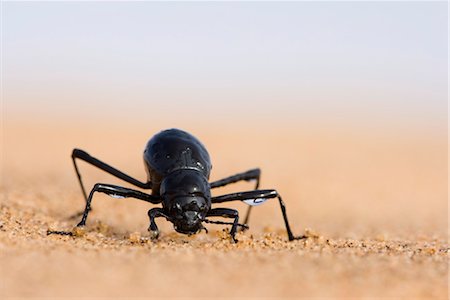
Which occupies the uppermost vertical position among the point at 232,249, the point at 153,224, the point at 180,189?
the point at 180,189

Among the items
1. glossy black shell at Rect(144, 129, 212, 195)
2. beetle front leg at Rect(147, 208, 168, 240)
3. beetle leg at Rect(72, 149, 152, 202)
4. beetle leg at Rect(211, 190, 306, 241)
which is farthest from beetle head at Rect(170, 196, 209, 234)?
beetle leg at Rect(72, 149, 152, 202)

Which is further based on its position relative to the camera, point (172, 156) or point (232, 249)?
point (172, 156)

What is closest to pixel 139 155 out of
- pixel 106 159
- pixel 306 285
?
pixel 106 159

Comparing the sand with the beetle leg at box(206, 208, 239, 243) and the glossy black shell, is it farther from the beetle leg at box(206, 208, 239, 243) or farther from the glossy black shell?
the glossy black shell

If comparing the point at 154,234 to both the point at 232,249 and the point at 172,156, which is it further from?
the point at 172,156

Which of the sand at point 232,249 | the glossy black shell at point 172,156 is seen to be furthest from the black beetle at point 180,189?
the sand at point 232,249

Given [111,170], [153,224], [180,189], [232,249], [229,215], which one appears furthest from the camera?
[111,170]

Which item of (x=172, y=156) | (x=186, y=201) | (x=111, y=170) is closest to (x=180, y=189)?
(x=186, y=201)

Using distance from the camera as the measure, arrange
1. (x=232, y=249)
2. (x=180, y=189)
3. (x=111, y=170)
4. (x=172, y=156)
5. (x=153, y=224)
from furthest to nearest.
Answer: (x=111, y=170)
(x=172, y=156)
(x=180, y=189)
(x=153, y=224)
(x=232, y=249)
